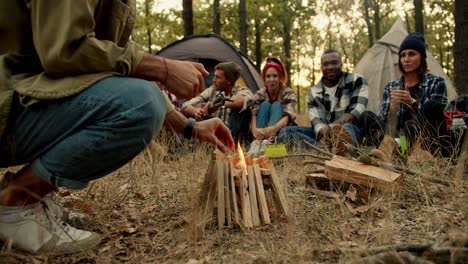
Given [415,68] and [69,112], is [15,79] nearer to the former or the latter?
[69,112]

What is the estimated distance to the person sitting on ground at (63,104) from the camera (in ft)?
4.84

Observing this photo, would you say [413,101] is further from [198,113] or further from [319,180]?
[198,113]

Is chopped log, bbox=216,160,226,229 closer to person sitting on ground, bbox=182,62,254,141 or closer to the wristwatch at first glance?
the wristwatch

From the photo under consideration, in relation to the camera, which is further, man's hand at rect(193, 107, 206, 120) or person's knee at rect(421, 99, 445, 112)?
man's hand at rect(193, 107, 206, 120)

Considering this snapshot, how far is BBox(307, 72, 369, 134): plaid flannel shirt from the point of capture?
473 cm

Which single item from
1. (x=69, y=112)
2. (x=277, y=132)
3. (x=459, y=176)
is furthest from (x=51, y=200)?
(x=277, y=132)

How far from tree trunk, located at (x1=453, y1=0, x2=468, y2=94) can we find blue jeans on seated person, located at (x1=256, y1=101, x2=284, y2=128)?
86.3 inches

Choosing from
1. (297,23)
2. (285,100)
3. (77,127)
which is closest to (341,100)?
(285,100)

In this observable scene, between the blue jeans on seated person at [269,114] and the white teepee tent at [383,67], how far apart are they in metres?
2.47

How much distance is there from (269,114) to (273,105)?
0.41 ft

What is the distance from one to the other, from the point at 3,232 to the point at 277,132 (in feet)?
12.2

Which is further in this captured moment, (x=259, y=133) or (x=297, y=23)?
(x=297, y=23)

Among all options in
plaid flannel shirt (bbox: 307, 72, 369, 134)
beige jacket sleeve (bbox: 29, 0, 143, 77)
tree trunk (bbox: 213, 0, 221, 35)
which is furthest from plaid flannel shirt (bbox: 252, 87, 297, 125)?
tree trunk (bbox: 213, 0, 221, 35)

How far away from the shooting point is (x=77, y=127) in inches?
62.3
